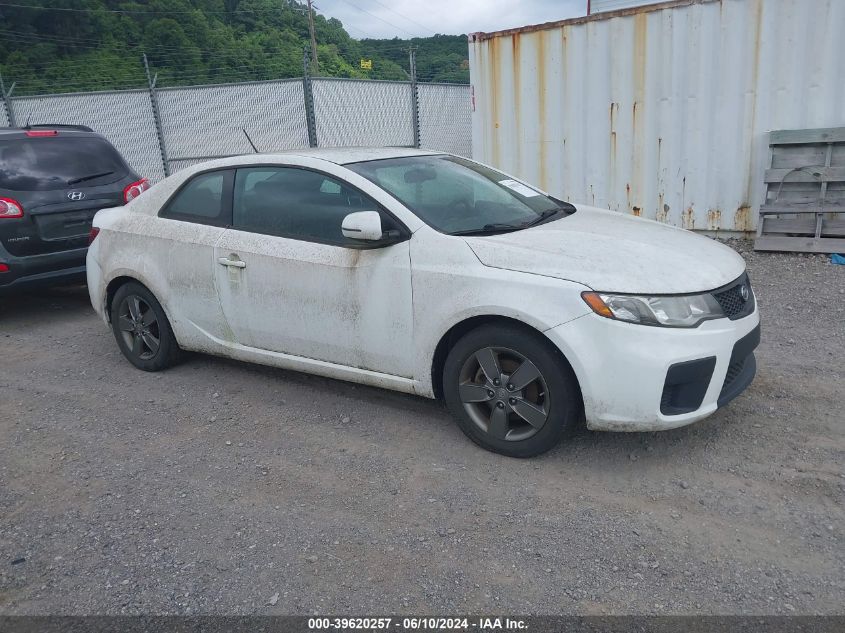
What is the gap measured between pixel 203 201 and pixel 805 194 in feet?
19.5

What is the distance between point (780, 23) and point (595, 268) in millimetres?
5518

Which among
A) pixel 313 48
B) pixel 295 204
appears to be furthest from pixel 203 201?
pixel 313 48

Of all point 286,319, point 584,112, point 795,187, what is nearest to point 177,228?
point 286,319

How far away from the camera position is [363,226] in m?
3.64

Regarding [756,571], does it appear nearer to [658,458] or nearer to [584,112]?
[658,458]

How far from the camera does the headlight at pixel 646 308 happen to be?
3.16 metres

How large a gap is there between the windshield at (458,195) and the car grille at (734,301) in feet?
3.63

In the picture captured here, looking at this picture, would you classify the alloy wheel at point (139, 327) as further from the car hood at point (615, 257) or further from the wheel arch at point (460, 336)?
the car hood at point (615, 257)

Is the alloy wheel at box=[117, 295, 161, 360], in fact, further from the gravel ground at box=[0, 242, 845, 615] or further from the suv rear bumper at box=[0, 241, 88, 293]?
the suv rear bumper at box=[0, 241, 88, 293]

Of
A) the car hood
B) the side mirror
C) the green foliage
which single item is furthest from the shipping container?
the green foliage

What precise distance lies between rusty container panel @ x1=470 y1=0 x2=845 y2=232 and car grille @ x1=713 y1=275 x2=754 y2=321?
4.53 metres

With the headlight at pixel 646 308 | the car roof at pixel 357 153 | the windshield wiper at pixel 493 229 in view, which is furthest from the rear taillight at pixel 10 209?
the headlight at pixel 646 308

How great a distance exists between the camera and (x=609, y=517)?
120 inches

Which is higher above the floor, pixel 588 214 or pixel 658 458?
pixel 588 214
